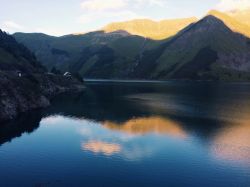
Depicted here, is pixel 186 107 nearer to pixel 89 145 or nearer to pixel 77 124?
pixel 77 124

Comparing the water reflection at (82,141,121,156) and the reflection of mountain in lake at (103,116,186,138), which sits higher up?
the reflection of mountain in lake at (103,116,186,138)

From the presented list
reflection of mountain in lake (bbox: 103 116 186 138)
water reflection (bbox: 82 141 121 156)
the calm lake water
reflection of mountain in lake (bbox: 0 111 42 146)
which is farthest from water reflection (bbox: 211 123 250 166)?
reflection of mountain in lake (bbox: 0 111 42 146)

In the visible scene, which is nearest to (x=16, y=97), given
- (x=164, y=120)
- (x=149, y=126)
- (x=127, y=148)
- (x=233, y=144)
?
(x=149, y=126)

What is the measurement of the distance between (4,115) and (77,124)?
25955mm

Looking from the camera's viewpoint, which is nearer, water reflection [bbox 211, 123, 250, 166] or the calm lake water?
the calm lake water

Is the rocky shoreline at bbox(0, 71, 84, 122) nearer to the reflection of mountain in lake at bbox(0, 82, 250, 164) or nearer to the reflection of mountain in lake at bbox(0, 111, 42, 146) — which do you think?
the reflection of mountain in lake at bbox(0, 111, 42, 146)

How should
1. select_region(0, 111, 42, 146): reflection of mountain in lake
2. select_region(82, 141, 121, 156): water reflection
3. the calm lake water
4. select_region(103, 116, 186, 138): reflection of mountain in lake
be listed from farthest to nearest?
1. select_region(103, 116, 186, 138): reflection of mountain in lake
2. select_region(0, 111, 42, 146): reflection of mountain in lake
3. select_region(82, 141, 121, 156): water reflection
4. the calm lake water

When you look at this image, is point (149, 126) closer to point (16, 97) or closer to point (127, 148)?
point (127, 148)

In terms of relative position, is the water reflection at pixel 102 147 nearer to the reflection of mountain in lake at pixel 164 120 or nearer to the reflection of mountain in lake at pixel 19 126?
the reflection of mountain in lake at pixel 164 120

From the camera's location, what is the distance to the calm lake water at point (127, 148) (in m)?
65.7

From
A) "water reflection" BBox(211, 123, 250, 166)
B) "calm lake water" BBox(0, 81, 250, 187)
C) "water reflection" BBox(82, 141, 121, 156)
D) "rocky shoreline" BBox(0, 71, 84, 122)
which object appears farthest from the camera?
"rocky shoreline" BBox(0, 71, 84, 122)

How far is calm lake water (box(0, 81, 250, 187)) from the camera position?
6569cm

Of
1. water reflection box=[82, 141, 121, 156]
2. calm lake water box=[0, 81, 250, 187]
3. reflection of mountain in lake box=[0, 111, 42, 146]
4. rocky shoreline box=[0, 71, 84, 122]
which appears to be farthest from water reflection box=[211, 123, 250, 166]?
rocky shoreline box=[0, 71, 84, 122]

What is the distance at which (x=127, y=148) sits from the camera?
88.1 metres
